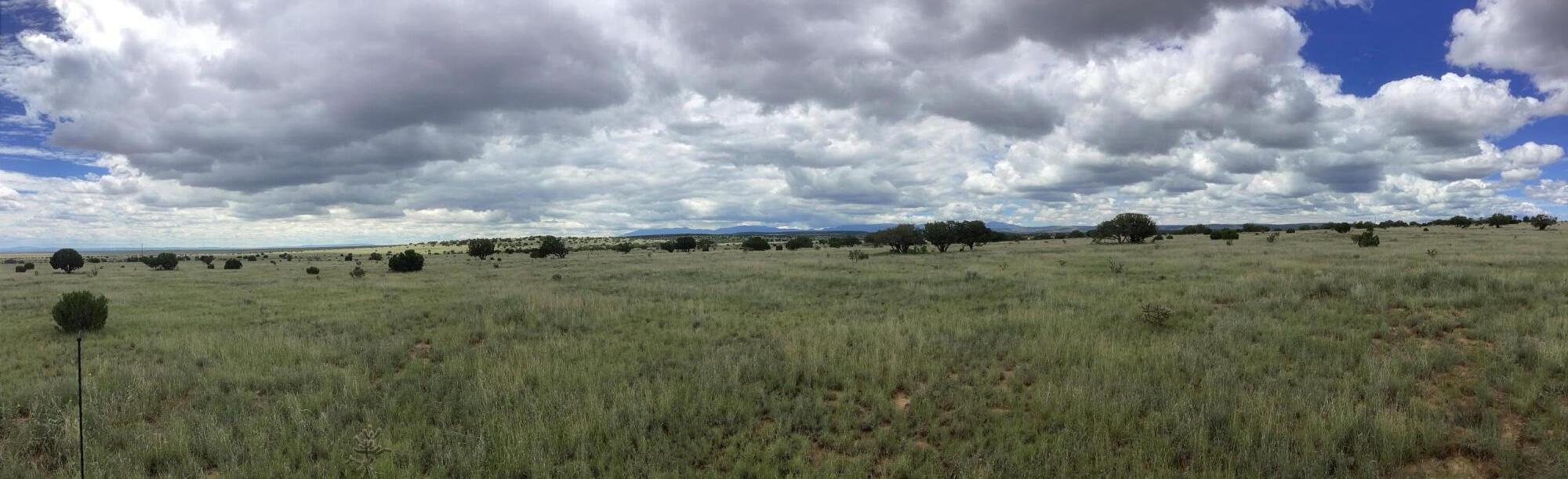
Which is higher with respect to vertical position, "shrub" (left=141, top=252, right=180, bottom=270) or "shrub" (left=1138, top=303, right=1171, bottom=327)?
"shrub" (left=141, top=252, right=180, bottom=270)

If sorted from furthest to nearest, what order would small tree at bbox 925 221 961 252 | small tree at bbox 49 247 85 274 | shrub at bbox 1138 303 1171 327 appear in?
small tree at bbox 925 221 961 252
small tree at bbox 49 247 85 274
shrub at bbox 1138 303 1171 327

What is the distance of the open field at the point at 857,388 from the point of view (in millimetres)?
7109

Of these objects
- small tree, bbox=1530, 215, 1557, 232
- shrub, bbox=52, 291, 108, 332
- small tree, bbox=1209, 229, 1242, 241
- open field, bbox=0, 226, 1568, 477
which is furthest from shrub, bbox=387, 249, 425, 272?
small tree, bbox=1530, 215, 1557, 232

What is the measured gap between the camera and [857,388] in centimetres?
963

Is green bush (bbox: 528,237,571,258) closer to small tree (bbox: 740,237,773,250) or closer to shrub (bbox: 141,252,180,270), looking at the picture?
small tree (bbox: 740,237,773,250)

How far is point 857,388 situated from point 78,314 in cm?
2092

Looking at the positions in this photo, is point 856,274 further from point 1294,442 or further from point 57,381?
point 57,381

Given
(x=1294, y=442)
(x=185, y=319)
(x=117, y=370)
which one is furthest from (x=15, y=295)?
(x=1294, y=442)

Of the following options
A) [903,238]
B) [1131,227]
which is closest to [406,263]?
[903,238]

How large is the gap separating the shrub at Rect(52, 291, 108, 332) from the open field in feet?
1.60

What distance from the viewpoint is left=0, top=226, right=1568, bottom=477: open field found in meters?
7.11

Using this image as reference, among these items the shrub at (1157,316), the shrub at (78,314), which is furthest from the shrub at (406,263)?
the shrub at (1157,316)

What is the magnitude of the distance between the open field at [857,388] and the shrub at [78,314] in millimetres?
487

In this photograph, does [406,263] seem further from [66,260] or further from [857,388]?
[857,388]
